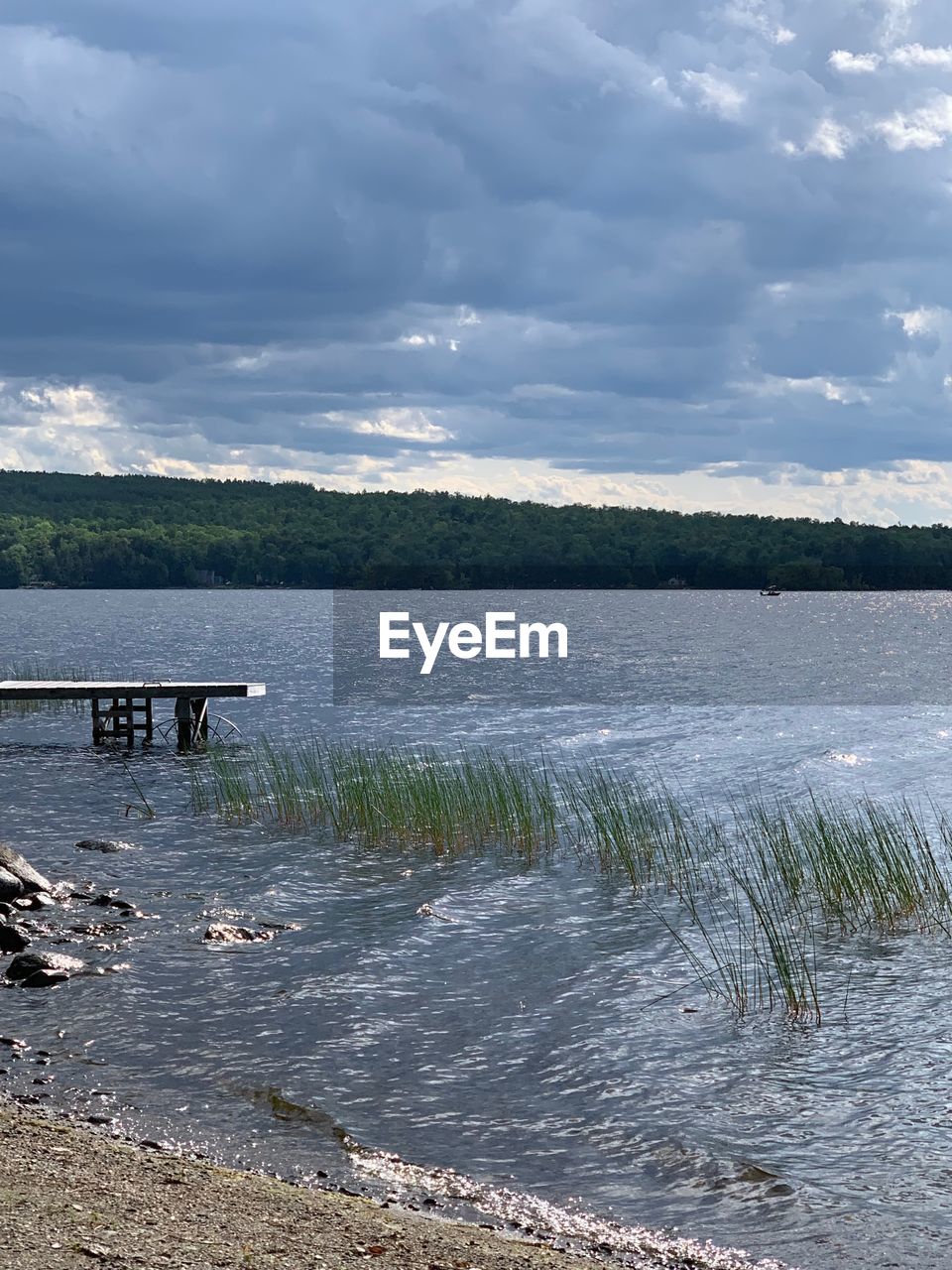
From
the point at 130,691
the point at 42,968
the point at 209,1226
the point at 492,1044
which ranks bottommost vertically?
the point at 492,1044

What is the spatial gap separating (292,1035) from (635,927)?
6137mm

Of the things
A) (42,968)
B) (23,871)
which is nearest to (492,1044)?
(42,968)

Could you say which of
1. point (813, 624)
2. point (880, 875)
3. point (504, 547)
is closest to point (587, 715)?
point (880, 875)

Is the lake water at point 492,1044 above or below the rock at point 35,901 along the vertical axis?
below

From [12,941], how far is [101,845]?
7.07 metres

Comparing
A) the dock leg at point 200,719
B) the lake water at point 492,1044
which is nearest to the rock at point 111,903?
the lake water at point 492,1044

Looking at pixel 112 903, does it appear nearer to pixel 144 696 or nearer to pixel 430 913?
pixel 430 913

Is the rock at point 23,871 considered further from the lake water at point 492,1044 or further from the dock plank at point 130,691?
the dock plank at point 130,691

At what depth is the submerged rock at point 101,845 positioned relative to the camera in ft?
71.2

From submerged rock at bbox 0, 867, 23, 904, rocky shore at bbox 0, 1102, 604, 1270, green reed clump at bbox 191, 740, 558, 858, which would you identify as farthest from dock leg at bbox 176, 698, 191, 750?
rocky shore at bbox 0, 1102, 604, 1270

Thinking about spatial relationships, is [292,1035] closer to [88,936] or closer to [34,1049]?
[34,1049]

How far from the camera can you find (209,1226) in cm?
744

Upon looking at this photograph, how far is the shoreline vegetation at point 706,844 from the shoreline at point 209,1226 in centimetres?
621

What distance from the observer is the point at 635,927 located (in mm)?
17141
